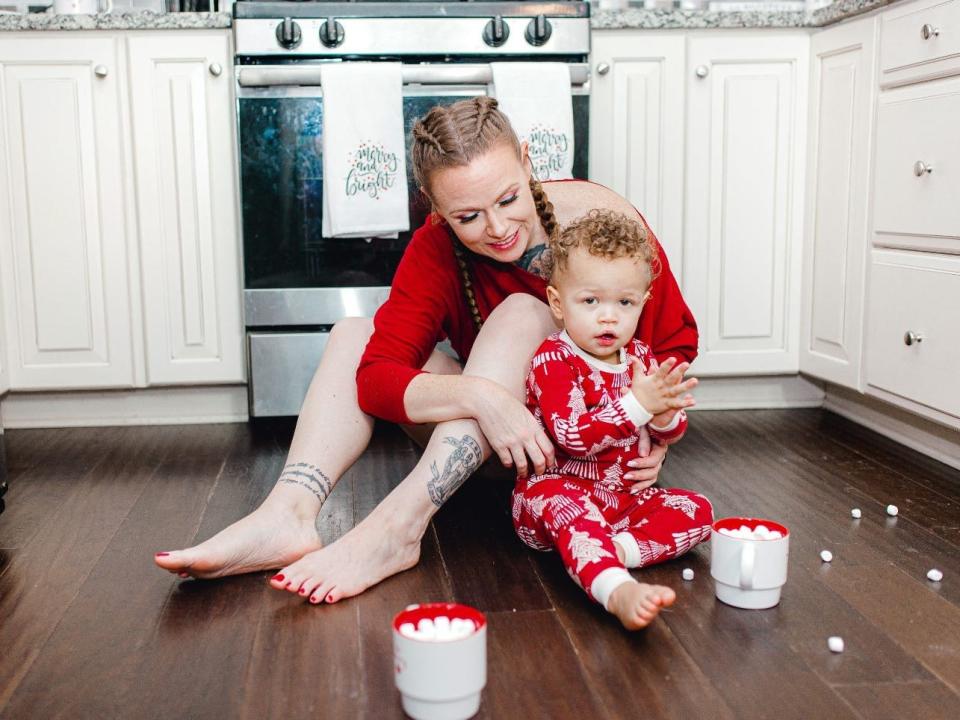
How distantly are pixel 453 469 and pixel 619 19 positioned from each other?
1.33m

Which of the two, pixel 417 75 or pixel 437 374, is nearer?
pixel 437 374

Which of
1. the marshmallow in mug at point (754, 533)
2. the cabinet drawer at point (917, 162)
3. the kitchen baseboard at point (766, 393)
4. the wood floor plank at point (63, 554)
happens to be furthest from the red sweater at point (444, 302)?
the kitchen baseboard at point (766, 393)

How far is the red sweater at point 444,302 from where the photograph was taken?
64.3 inches

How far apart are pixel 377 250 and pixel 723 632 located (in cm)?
137

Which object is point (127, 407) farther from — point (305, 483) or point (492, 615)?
point (492, 615)

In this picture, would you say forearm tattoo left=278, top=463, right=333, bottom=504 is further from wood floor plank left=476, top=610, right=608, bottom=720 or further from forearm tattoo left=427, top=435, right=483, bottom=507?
wood floor plank left=476, top=610, right=608, bottom=720

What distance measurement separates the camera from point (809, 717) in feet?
3.46

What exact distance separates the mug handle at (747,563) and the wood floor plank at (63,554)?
80 cm

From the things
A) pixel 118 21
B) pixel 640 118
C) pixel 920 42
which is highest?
pixel 118 21

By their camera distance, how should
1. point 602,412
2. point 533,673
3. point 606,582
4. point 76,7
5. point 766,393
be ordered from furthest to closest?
point 766,393, point 76,7, point 602,412, point 606,582, point 533,673

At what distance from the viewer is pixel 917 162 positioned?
2.02 meters

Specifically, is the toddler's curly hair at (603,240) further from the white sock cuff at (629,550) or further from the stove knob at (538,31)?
the stove knob at (538,31)

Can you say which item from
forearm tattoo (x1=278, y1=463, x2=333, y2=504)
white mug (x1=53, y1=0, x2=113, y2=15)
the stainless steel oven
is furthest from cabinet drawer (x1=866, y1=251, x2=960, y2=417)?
white mug (x1=53, y1=0, x2=113, y2=15)

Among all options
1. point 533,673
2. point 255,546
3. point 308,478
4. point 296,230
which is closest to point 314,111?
point 296,230
